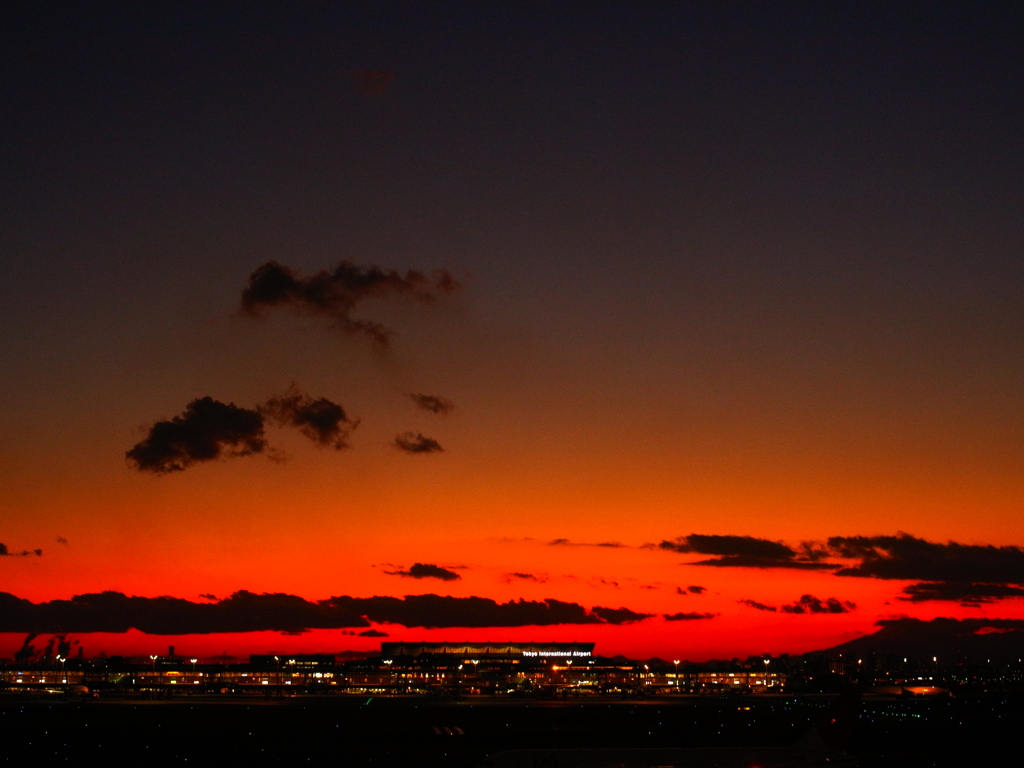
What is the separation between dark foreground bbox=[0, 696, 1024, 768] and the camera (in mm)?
66938

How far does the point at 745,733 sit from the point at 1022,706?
7971cm

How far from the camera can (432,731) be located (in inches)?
3410

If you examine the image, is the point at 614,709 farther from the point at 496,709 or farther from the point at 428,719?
the point at 428,719

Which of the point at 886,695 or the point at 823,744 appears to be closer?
the point at 823,744

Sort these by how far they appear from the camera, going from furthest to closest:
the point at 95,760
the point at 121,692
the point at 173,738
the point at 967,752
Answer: the point at 121,692
the point at 173,738
the point at 967,752
the point at 95,760

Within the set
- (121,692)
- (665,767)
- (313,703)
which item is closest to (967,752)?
(665,767)

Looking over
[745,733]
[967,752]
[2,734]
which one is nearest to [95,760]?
[2,734]

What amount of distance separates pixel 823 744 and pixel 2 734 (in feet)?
228

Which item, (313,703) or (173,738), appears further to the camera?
(313,703)

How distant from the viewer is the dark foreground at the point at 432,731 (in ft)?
220

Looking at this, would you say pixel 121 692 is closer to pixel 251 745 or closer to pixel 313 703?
pixel 313 703

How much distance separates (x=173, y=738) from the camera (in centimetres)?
8056

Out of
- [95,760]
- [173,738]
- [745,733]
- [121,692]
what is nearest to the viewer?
[95,760]

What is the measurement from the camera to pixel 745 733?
87.1m
